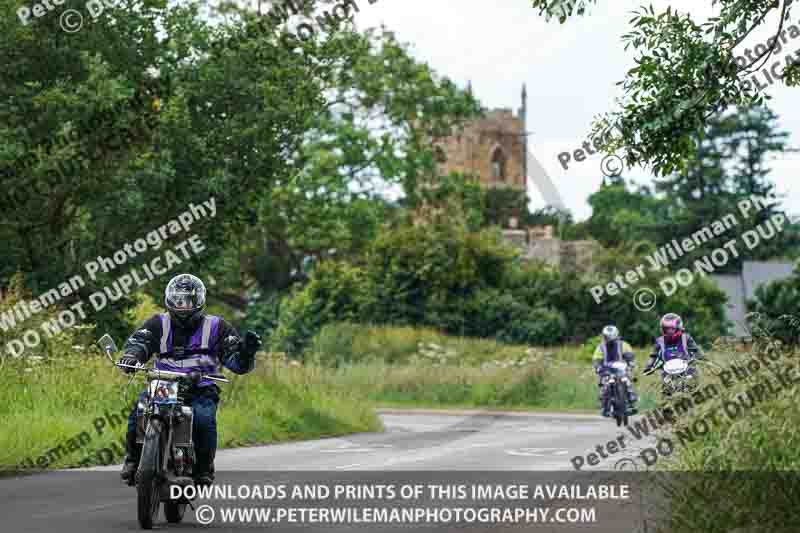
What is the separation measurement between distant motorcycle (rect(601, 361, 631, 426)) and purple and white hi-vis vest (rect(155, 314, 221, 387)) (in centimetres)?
1873

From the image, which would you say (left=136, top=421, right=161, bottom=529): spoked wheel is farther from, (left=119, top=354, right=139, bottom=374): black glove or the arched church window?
the arched church window

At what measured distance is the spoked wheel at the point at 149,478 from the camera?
482 inches

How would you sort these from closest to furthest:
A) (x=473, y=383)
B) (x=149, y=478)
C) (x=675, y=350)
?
(x=149, y=478) → (x=675, y=350) → (x=473, y=383)

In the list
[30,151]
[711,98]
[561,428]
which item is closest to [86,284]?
[30,151]

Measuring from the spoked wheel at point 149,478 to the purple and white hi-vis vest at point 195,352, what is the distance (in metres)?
0.77

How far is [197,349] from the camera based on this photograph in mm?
13203

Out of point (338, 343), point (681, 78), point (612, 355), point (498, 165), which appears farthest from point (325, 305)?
point (498, 165)

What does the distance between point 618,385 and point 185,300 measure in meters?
19.1

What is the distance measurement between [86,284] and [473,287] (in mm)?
31936

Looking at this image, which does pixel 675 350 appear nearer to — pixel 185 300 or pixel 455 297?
pixel 185 300

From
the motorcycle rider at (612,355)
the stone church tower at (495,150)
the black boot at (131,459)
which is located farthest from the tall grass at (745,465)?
the stone church tower at (495,150)

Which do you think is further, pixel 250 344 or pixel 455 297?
pixel 455 297

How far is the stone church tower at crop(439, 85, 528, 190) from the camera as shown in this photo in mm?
149125

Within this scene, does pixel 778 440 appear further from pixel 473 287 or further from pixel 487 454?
pixel 473 287
